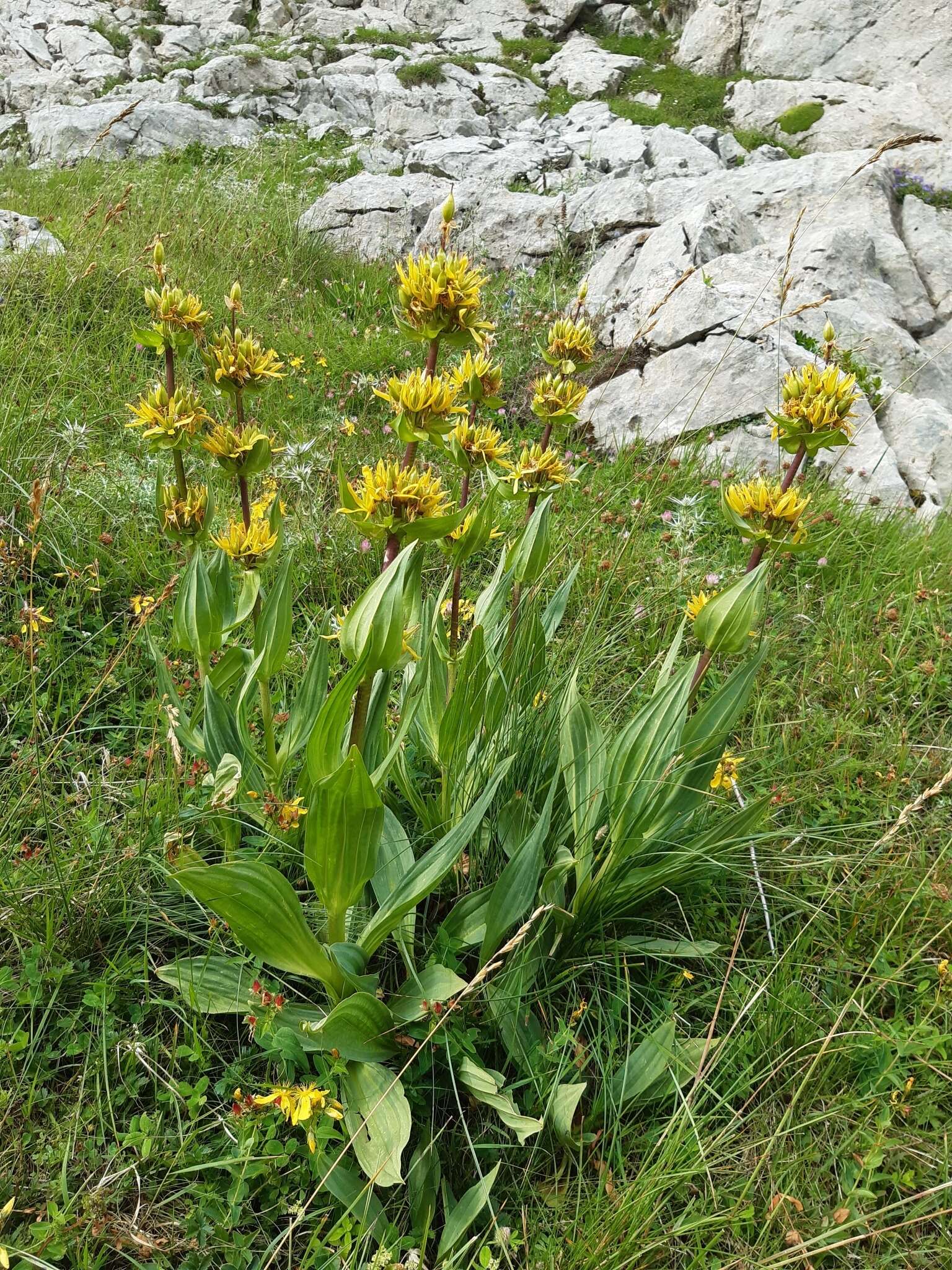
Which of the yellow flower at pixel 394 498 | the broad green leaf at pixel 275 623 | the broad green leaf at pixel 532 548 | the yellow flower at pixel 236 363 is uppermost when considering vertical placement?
the yellow flower at pixel 236 363

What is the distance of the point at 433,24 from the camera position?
28.0m

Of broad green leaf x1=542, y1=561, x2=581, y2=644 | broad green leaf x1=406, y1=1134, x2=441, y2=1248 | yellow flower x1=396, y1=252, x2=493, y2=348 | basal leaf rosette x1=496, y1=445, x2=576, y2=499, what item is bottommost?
broad green leaf x1=406, y1=1134, x2=441, y2=1248

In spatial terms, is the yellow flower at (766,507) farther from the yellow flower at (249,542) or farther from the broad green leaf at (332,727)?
the yellow flower at (249,542)

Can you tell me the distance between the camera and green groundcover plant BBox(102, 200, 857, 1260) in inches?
58.2

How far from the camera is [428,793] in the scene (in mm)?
2258

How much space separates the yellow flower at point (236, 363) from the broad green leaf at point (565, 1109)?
157cm

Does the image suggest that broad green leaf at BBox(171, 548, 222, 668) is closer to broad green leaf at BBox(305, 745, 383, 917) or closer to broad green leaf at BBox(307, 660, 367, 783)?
broad green leaf at BBox(307, 660, 367, 783)

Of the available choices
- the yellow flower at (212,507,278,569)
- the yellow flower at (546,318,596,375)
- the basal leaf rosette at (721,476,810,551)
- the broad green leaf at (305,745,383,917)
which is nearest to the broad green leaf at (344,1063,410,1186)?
the broad green leaf at (305,745,383,917)

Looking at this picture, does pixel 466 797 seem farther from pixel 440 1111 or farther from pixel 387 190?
pixel 387 190

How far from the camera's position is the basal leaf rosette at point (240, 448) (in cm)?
179

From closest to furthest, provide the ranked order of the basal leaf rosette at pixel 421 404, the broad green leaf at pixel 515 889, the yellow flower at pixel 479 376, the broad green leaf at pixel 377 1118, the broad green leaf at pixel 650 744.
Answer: the broad green leaf at pixel 377 1118 < the basal leaf rosette at pixel 421 404 < the broad green leaf at pixel 515 889 < the broad green leaf at pixel 650 744 < the yellow flower at pixel 479 376

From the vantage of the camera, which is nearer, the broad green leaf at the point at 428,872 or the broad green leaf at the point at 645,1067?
the broad green leaf at the point at 428,872

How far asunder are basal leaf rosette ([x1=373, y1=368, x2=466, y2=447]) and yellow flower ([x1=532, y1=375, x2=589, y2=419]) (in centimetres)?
62

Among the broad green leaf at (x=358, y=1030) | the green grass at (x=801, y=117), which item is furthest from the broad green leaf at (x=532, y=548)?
the green grass at (x=801, y=117)
